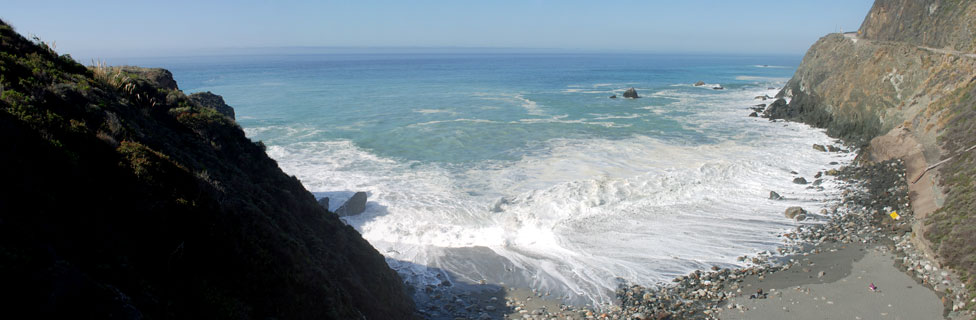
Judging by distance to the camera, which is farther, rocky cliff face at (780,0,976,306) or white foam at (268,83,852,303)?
white foam at (268,83,852,303)

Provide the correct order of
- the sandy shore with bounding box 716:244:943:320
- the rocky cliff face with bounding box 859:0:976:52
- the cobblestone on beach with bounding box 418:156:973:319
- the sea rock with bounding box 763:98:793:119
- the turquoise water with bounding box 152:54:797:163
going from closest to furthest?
the sandy shore with bounding box 716:244:943:320 < the cobblestone on beach with bounding box 418:156:973:319 < the rocky cliff face with bounding box 859:0:976:52 < the turquoise water with bounding box 152:54:797:163 < the sea rock with bounding box 763:98:793:119

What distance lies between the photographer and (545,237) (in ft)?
52.1

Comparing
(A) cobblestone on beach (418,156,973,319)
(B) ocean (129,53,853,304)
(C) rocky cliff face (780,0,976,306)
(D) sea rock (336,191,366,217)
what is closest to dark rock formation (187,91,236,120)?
(B) ocean (129,53,853,304)

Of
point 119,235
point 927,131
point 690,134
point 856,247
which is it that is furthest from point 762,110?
point 119,235

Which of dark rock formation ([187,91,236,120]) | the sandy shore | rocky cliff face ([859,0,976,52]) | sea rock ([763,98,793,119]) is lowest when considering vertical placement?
the sandy shore

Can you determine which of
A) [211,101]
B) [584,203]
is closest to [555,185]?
[584,203]

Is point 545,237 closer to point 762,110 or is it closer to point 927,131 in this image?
point 927,131

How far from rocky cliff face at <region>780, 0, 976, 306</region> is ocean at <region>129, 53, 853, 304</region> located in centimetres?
265

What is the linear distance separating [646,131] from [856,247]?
850 inches

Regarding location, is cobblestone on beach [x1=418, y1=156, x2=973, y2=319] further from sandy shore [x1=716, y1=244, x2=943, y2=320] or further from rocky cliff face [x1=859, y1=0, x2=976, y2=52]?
rocky cliff face [x1=859, y1=0, x2=976, y2=52]

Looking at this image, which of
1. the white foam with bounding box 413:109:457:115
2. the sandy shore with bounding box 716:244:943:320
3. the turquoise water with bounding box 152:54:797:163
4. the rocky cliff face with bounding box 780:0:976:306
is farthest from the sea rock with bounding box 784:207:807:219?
the white foam with bounding box 413:109:457:115

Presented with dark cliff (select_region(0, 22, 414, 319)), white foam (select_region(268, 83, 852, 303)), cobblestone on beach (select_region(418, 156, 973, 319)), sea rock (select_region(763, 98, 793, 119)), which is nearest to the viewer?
dark cliff (select_region(0, 22, 414, 319))

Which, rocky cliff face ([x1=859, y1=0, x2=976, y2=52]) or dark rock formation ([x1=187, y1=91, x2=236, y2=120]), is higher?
rocky cliff face ([x1=859, y1=0, x2=976, y2=52])

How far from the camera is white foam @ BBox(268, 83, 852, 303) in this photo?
13.9 metres
